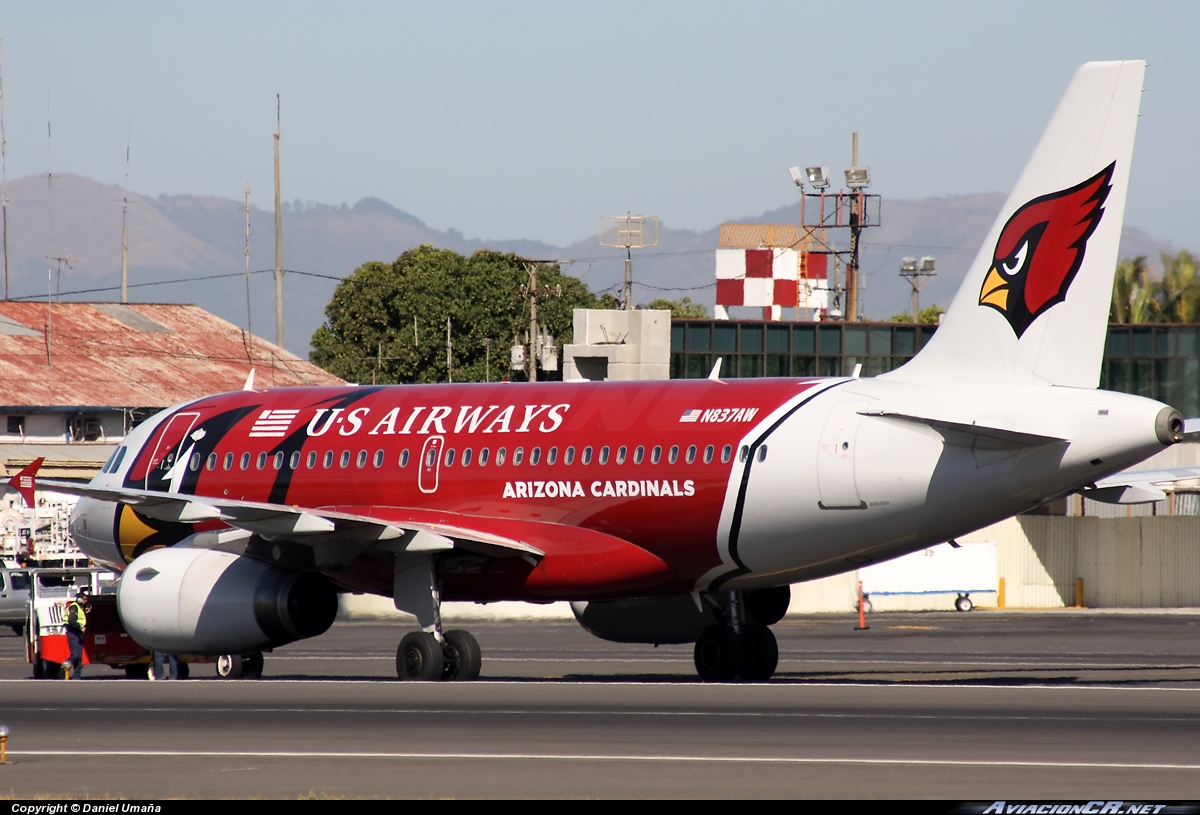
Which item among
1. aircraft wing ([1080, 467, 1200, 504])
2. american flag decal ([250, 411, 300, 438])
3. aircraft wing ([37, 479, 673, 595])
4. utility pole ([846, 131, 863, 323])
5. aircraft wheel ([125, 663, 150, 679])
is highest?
utility pole ([846, 131, 863, 323])

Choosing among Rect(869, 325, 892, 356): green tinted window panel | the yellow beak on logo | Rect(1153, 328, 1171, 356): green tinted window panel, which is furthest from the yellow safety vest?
Rect(1153, 328, 1171, 356): green tinted window panel

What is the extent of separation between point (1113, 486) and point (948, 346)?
4.77m

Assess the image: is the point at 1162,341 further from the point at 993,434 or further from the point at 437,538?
the point at 437,538

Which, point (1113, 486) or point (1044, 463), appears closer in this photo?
point (1044, 463)

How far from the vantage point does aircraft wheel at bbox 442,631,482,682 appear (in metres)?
25.4

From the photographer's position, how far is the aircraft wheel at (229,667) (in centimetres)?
2927

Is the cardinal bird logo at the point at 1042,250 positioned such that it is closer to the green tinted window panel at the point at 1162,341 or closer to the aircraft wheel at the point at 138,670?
the aircraft wheel at the point at 138,670

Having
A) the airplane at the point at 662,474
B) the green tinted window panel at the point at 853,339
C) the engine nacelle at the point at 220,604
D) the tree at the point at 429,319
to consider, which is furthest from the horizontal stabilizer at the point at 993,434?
the tree at the point at 429,319

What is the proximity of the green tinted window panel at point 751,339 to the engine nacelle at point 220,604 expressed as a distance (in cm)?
3982

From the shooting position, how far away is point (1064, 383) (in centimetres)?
2231

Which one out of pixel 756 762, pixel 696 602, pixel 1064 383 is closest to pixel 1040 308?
pixel 1064 383

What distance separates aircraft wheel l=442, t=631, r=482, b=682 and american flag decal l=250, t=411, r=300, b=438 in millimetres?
5388

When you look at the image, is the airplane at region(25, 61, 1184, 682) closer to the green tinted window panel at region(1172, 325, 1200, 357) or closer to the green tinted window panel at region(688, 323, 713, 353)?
the green tinted window panel at region(688, 323, 713, 353)

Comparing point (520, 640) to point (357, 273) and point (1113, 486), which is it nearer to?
point (1113, 486)
